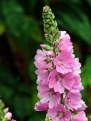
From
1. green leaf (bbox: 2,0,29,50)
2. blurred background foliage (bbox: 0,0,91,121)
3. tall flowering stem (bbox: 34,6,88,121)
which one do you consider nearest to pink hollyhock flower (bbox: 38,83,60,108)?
tall flowering stem (bbox: 34,6,88,121)

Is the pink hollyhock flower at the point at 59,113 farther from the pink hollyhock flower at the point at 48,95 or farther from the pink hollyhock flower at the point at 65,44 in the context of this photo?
the pink hollyhock flower at the point at 65,44

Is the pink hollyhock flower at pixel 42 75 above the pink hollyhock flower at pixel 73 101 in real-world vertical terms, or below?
above

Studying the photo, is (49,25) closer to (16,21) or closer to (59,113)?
(59,113)

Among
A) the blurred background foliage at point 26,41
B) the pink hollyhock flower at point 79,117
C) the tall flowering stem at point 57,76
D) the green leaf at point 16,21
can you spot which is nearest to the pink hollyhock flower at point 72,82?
the tall flowering stem at point 57,76

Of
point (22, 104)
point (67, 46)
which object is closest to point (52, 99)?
point (67, 46)

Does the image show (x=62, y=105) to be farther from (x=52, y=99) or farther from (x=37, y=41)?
(x=37, y=41)

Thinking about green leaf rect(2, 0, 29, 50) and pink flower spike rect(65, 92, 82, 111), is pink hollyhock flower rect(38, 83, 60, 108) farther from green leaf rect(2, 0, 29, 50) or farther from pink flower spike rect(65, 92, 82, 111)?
green leaf rect(2, 0, 29, 50)

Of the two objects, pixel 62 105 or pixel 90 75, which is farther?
pixel 90 75
